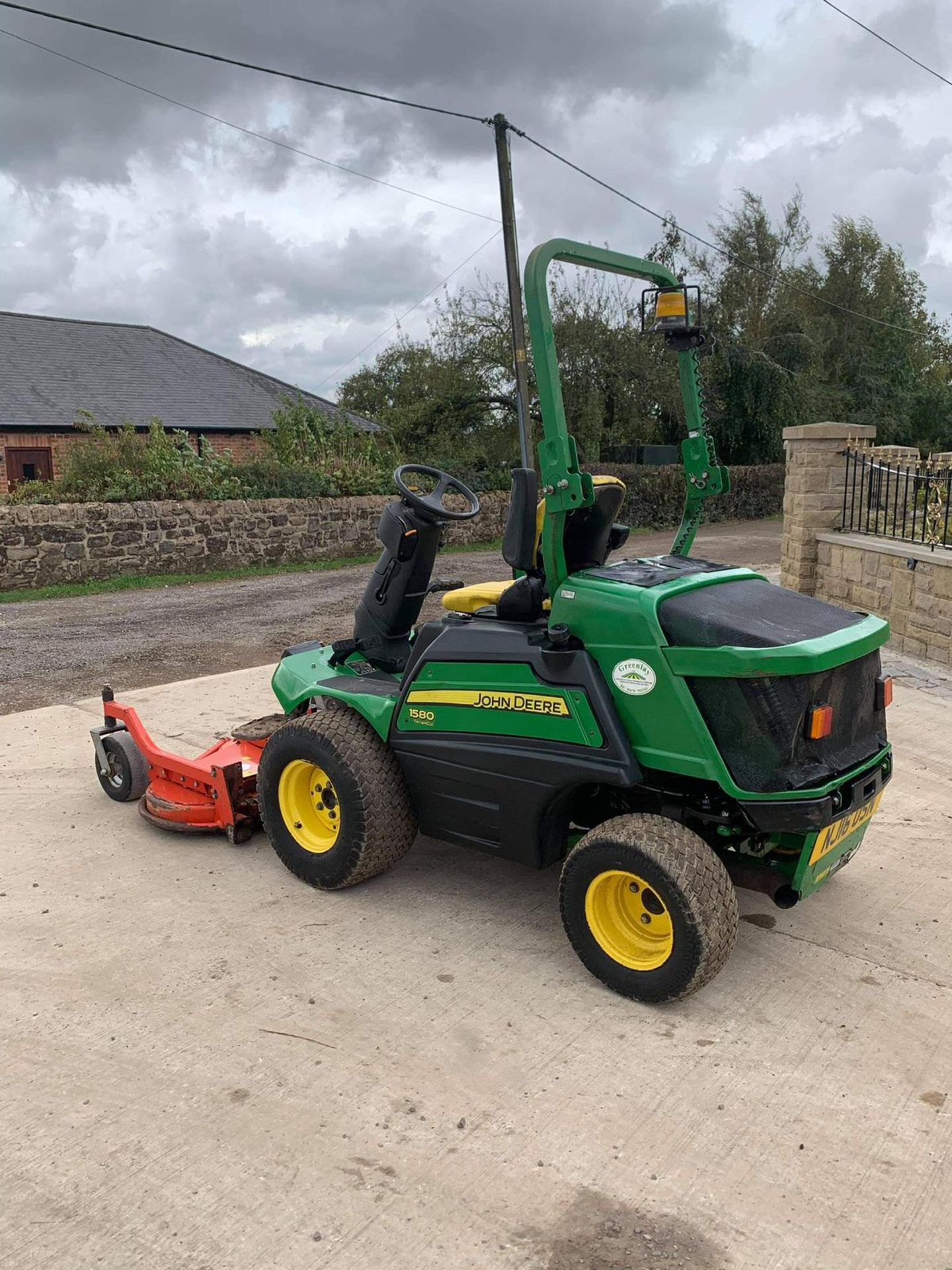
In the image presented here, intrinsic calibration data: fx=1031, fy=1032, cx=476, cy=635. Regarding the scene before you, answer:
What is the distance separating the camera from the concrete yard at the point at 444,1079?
2412 millimetres

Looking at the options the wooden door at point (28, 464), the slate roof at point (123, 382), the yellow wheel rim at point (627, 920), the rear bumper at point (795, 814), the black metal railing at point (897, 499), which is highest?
the slate roof at point (123, 382)

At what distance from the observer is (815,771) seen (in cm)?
332

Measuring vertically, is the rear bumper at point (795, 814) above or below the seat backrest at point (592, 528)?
below

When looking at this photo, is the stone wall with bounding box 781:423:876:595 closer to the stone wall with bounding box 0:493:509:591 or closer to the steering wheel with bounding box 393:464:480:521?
the steering wheel with bounding box 393:464:480:521

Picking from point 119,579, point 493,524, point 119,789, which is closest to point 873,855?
point 119,789

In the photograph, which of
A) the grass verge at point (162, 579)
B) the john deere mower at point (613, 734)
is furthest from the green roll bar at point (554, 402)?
the grass verge at point (162, 579)

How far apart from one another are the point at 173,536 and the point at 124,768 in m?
9.97

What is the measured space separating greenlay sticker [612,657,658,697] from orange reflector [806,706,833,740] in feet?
1.64

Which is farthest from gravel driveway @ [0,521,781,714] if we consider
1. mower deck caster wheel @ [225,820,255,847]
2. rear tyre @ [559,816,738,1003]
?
rear tyre @ [559,816,738,1003]

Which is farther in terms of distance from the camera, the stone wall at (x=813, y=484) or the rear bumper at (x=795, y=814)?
the stone wall at (x=813, y=484)

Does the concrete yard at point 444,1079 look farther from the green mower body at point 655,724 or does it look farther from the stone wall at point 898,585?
the stone wall at point 898,585

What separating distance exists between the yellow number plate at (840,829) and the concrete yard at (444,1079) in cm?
48

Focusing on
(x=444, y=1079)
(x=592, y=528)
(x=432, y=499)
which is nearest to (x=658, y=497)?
(x=432, y=499)

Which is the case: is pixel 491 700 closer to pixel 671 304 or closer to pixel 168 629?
pixel 671 304
